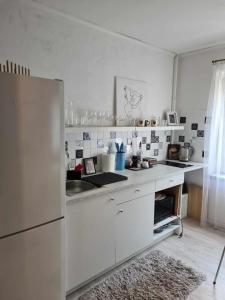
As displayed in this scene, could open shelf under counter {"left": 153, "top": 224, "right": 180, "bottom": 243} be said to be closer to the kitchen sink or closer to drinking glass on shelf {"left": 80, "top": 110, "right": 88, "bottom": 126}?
the kitchen sink

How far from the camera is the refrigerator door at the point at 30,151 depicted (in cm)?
125

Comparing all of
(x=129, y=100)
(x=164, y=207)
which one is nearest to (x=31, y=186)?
(x=129, y=100)

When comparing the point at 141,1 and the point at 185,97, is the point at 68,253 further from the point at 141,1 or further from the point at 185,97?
the point at 185,97

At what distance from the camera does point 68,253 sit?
1.80 m

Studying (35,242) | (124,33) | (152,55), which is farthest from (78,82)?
(35,242)

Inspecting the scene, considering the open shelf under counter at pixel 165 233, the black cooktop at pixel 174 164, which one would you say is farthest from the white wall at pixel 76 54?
the open shelf under counter at pixel 165 233

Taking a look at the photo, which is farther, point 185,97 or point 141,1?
point 185,97

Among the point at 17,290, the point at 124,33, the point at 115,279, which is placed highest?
the point at 124,33

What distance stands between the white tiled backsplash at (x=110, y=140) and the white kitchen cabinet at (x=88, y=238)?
26.3 inches

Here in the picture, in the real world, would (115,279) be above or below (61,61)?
below

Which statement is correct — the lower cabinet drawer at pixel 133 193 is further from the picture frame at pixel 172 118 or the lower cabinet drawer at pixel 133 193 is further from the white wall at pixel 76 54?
the picture frame at pixel 172 118

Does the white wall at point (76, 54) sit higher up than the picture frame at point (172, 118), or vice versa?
the white wall at point (76, 54)


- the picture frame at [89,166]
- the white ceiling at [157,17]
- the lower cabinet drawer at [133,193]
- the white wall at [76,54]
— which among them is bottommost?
the lower cabinet drawer at [133,193]

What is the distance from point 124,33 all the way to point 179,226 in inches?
95.5
